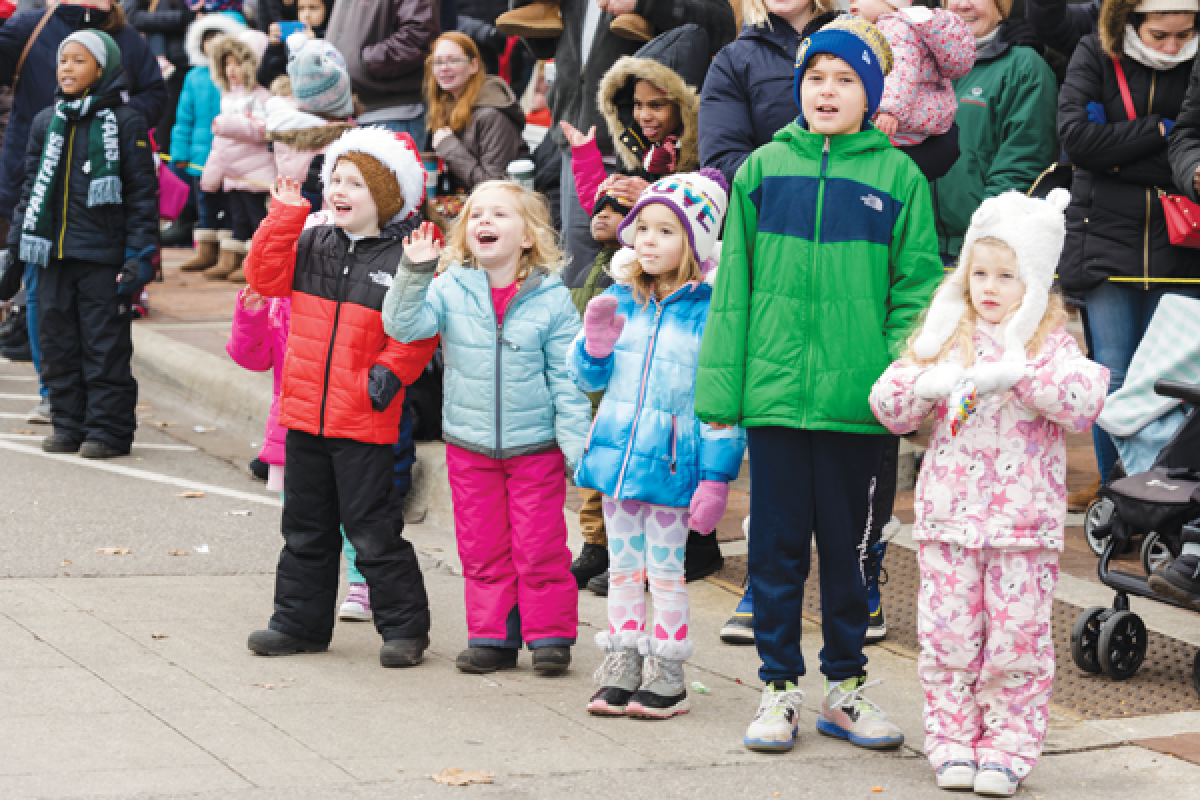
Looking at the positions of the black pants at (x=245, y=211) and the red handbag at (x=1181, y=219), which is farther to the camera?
the black pants at (x=245, y=211)

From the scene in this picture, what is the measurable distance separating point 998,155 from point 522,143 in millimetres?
3385

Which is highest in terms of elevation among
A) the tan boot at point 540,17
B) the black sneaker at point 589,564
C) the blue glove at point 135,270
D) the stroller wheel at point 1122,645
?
the tan boot at point 540,17

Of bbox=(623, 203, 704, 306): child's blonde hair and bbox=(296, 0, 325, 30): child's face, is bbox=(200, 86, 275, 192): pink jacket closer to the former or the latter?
bbox=(296, 0, 325, 30): child's face

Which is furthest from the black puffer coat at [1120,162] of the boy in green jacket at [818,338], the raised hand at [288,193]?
the raised hand at [288,193]

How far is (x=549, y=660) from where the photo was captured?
5742mm

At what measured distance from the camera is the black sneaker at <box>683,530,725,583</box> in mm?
7074

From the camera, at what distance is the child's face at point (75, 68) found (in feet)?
29.2

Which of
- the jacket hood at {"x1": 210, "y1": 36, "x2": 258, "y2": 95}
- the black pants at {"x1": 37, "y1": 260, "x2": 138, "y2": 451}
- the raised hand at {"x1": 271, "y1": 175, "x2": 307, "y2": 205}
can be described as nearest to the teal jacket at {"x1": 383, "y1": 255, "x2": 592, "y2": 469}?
the raised hand at {"x1": 271, "y1": 175, "x2": 307, "y2": 205}

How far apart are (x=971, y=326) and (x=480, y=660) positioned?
2072 millimetres

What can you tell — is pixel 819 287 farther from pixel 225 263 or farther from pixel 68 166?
pixel 225 263

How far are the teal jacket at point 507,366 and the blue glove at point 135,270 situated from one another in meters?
3.69

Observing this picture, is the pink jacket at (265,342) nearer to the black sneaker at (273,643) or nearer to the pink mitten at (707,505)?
the black sneaker at (273,643)

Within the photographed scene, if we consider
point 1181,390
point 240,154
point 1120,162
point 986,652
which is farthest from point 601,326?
point 240,154

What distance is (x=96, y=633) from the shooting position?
19.1 ft
